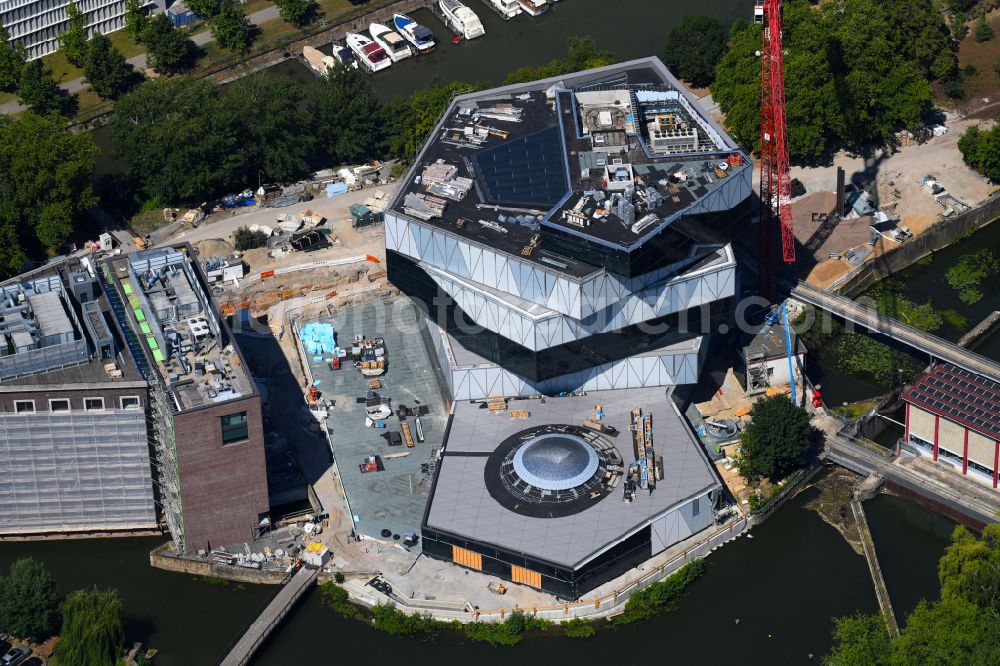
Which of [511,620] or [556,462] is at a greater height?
[556,462]

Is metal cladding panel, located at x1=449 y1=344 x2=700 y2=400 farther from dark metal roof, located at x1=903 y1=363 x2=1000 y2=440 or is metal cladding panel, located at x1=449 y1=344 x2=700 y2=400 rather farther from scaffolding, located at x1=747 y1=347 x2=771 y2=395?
dark metal roof, located at x1=903 y1=363 x2=1000 y2=440

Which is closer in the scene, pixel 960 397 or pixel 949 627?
pixel 949 627

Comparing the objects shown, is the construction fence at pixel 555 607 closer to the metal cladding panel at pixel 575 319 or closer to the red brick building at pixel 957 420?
the metal cladding panel at pixel 575 319

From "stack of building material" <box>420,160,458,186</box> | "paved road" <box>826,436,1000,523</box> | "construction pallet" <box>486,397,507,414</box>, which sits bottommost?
"paved road" <box>826,436,1000,523</box>

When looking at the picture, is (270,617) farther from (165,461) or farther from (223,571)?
(165,461)

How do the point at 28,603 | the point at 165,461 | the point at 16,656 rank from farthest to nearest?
the point at 165,461 < the point at 16,656 < the point at 28,603

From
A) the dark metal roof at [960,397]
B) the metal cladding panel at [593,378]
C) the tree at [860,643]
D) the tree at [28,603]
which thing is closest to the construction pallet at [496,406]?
the metal cladding panel at [593,378]

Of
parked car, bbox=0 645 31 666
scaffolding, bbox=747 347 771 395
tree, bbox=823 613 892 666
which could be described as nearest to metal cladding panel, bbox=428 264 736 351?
scaffolding, bbox=747 347 771 395

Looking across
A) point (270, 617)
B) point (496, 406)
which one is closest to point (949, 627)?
point (496, 406)
